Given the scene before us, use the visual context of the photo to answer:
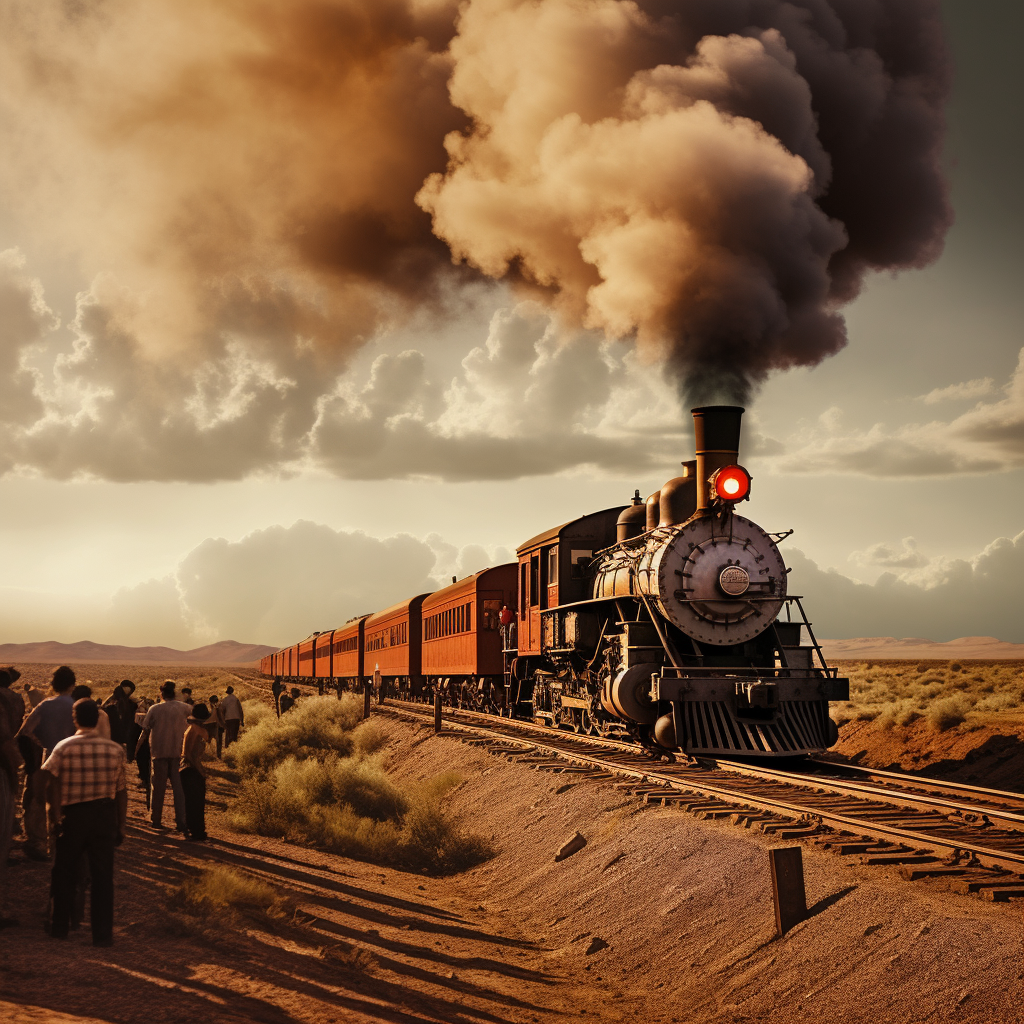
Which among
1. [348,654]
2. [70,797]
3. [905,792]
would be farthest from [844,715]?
[348,654]

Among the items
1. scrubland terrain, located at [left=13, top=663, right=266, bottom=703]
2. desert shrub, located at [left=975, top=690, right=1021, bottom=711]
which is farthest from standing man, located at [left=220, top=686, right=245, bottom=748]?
desert shrub, located at [left=975, top=690, right=1021, bottom=711]

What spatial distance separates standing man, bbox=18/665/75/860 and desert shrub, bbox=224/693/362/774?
9.47 m

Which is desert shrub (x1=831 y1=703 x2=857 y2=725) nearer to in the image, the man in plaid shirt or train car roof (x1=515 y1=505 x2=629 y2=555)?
train car roof (x1=515 y1=505 x2=629 y2=555)

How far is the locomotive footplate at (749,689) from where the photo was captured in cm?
1374

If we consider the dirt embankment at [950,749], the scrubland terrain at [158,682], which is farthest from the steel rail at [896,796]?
the scrubland terrain at [158,682]

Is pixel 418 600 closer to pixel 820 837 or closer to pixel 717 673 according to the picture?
pixel 717 673

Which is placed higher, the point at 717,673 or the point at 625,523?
the point at 625,523

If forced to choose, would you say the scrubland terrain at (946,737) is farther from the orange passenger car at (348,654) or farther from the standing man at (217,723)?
the orange passenger car at (348,654)

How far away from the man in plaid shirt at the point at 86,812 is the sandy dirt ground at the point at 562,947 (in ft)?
0.90

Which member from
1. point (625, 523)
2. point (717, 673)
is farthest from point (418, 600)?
point (717, 673)

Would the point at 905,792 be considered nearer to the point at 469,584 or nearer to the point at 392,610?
Result: the point at 469,584

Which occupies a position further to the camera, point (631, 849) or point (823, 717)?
point (823, 717)

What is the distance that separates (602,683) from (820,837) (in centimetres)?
748

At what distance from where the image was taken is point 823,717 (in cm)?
1425
